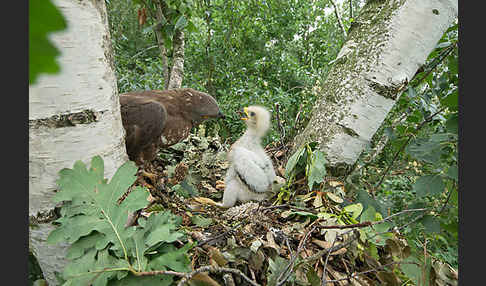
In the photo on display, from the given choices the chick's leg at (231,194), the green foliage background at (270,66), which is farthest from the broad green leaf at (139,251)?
the green foliage background at (270,66)

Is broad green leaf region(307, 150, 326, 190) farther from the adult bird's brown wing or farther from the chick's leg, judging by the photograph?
the adult bird's brown wing

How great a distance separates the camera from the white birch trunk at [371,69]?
88 centimetres

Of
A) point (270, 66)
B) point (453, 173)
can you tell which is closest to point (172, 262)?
point (453, 173)

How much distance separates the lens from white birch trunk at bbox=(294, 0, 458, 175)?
88 cm

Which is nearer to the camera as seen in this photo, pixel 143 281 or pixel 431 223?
pixel 143 281

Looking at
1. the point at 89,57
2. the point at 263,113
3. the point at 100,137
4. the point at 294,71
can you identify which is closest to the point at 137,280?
the point at 100,137

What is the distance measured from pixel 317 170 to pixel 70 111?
746mm

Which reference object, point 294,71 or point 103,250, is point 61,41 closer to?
point 103,250

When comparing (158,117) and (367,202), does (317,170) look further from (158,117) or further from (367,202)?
(158,117)

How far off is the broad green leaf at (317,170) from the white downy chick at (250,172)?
29cm

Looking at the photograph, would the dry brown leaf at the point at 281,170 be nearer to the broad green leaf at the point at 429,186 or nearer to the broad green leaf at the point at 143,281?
the broad green leaf at the point at 429,186

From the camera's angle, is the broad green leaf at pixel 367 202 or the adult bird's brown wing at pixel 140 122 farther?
the adult bird's brown wing at pixel 140 122

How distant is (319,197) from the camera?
96 centimetres

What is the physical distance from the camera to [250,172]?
46.9 inches
